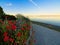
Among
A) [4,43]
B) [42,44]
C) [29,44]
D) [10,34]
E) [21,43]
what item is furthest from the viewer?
[42,44]

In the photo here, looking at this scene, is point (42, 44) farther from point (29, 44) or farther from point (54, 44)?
point (29, 44)

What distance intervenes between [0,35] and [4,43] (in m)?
0.34

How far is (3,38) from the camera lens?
29.6ft

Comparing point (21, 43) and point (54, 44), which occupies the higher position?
point (21, 43)

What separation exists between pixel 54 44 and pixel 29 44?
4712 millimetres

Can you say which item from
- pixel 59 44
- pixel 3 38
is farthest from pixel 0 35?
pixel 59 44

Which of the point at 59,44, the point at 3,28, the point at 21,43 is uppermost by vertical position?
the point at 3,28

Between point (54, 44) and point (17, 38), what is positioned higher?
point (17, 38)

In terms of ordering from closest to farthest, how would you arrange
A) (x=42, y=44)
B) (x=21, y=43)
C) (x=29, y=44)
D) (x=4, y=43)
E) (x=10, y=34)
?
(x=4, y=43) < (x=10, y=34) < (x=21, y=43) < (x=29, y=44) < (x=42, y=44)

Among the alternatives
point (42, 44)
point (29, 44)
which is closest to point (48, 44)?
point (42, 44)

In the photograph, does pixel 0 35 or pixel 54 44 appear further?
pixel 54 44

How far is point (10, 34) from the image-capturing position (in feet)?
32.2

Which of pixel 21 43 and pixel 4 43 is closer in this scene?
pixel 4 43

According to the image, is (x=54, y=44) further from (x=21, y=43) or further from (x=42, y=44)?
(x=21, y=43)
